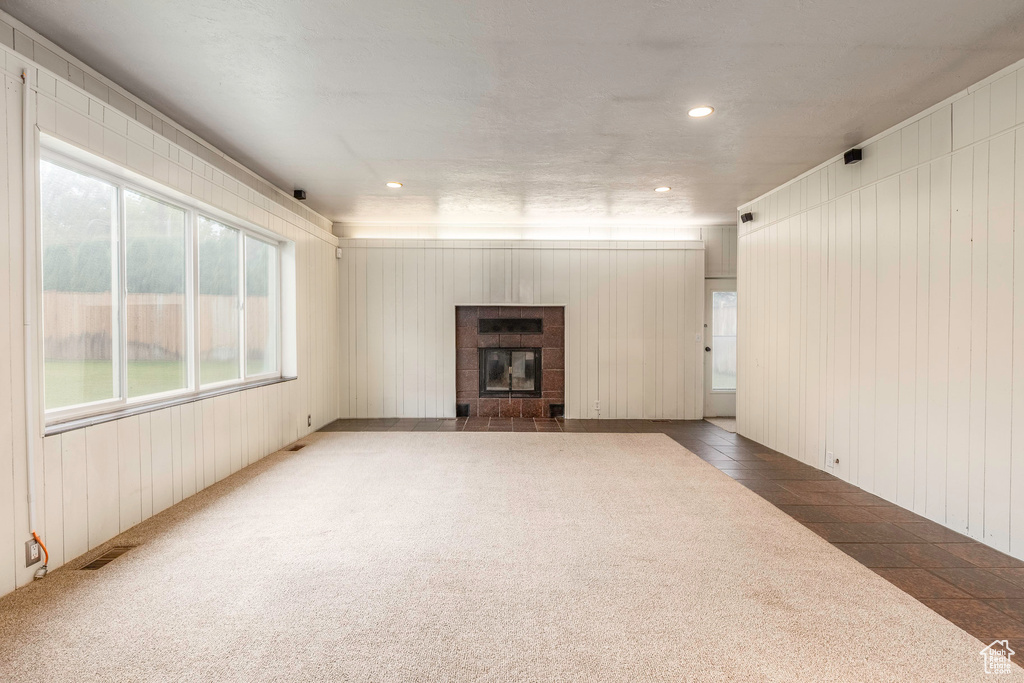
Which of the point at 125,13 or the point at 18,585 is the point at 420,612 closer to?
the point at 18,585

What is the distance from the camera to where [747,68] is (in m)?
2.70

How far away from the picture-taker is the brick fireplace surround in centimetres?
702

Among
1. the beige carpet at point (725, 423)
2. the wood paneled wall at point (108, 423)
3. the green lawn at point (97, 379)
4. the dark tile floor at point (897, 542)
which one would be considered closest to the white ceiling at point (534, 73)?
the wood paneled wall at point (108, 423)

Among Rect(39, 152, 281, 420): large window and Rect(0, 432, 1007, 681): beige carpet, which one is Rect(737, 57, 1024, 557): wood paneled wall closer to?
Rect(0, 432, 1007, 681): beige carpet

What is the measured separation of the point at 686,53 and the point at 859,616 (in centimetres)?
269

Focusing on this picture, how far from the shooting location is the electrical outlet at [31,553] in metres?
2.33

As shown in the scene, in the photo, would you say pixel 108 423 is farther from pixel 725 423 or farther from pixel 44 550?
pixel 725 423

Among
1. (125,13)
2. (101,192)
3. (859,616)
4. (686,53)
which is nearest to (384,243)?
(101,192)

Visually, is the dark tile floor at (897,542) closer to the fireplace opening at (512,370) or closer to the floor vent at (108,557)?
the fireplace opening at (512,370)

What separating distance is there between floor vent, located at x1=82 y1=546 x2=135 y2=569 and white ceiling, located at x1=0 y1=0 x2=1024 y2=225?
8.53ft

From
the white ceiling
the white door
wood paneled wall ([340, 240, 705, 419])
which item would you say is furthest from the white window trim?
the white door

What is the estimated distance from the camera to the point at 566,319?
6977 mm

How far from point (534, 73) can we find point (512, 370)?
468 centimetres

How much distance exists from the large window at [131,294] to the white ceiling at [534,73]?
66 cm
